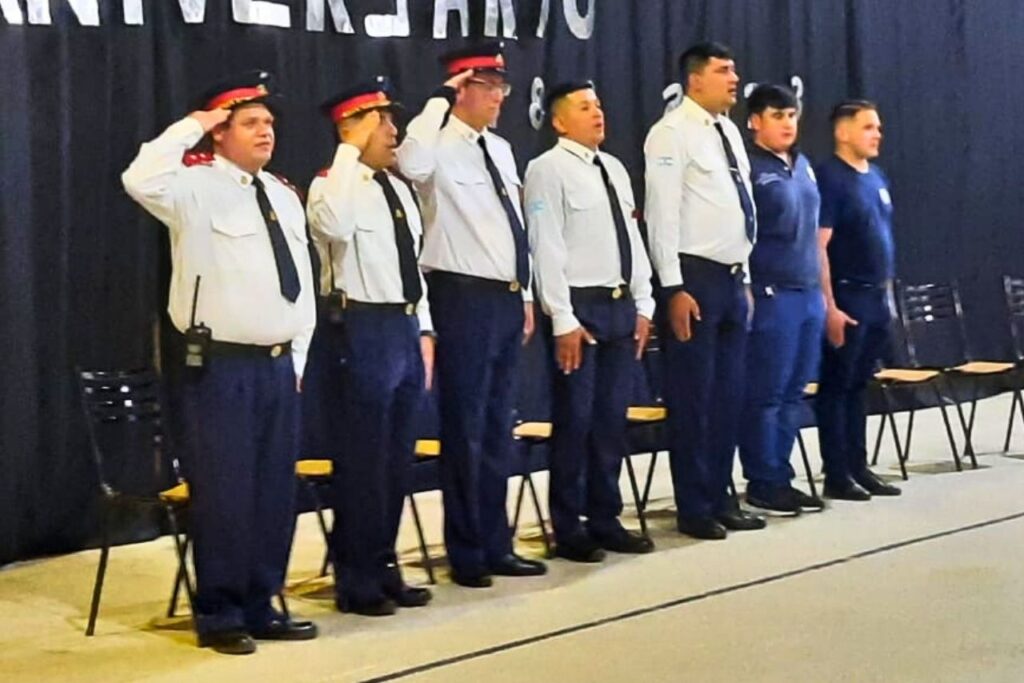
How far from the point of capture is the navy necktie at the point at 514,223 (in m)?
5.32

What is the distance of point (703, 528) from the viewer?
6039 mm

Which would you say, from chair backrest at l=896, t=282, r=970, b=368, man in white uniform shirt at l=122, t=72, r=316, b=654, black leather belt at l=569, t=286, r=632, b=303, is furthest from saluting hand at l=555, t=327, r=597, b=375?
chair backrest at l=896, t=282, r=970, b=368

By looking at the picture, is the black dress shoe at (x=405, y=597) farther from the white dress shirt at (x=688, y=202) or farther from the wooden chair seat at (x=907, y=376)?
the wooden chair seat at (x=907, y=376)

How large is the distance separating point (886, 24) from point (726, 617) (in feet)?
18.5

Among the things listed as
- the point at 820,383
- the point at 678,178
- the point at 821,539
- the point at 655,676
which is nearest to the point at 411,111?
the point at 678,178

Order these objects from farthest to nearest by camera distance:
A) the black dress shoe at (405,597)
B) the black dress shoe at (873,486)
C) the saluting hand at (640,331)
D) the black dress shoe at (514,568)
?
the black dress shoe at (873,486) < the saluting hand at (640,331) < the black dress shoe at (514,568) < the black dress shoe at (405,597)

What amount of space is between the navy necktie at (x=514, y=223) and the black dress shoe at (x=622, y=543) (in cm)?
102

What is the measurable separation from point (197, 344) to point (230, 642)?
0.82 m

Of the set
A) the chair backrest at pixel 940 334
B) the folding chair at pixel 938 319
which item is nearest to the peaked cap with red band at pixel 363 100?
the folding chair at pixel 938 319

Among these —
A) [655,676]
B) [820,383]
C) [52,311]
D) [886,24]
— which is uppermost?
[886,24]

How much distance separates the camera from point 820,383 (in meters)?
6.92

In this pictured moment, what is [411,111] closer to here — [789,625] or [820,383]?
[820,383]

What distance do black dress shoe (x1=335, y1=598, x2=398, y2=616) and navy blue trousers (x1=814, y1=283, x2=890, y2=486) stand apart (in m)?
2.52

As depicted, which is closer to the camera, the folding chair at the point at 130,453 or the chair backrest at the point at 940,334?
the folding chair at the point at 130,453
